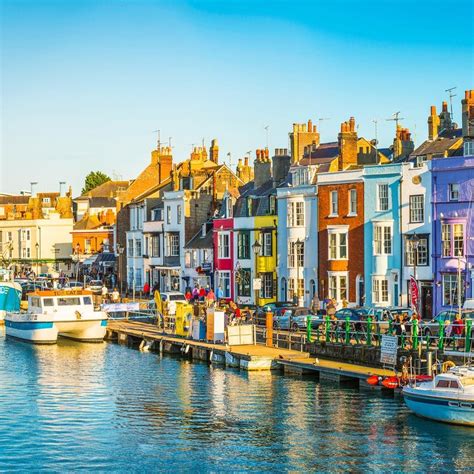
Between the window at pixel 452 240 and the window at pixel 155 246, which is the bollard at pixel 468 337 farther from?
the window at pixel 155 246

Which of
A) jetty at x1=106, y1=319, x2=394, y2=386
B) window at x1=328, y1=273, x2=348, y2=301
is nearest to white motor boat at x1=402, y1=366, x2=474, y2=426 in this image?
jetty at x1=106, y1=319, x2=394, y2=386

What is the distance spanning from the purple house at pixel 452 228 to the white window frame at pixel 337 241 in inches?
292

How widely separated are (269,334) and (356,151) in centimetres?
2201

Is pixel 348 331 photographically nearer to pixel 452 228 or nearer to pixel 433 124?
pixel 452 228

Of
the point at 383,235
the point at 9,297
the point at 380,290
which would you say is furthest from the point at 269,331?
the point at 9,297

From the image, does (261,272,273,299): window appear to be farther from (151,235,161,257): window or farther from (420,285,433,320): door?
(151,235,161,257): window

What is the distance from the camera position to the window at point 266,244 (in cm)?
8238

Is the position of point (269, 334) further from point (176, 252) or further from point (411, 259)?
point (176, 252)

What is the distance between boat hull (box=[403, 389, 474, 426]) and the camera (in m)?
39.6

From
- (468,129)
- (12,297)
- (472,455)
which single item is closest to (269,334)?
(468,129)

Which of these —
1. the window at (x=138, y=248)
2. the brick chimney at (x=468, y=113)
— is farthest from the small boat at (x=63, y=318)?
the window at (x=138, y=248)

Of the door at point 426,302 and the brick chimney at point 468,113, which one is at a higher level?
the brick chimney at point 468,113

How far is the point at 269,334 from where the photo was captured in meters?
59.8

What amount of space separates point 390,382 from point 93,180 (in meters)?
146
